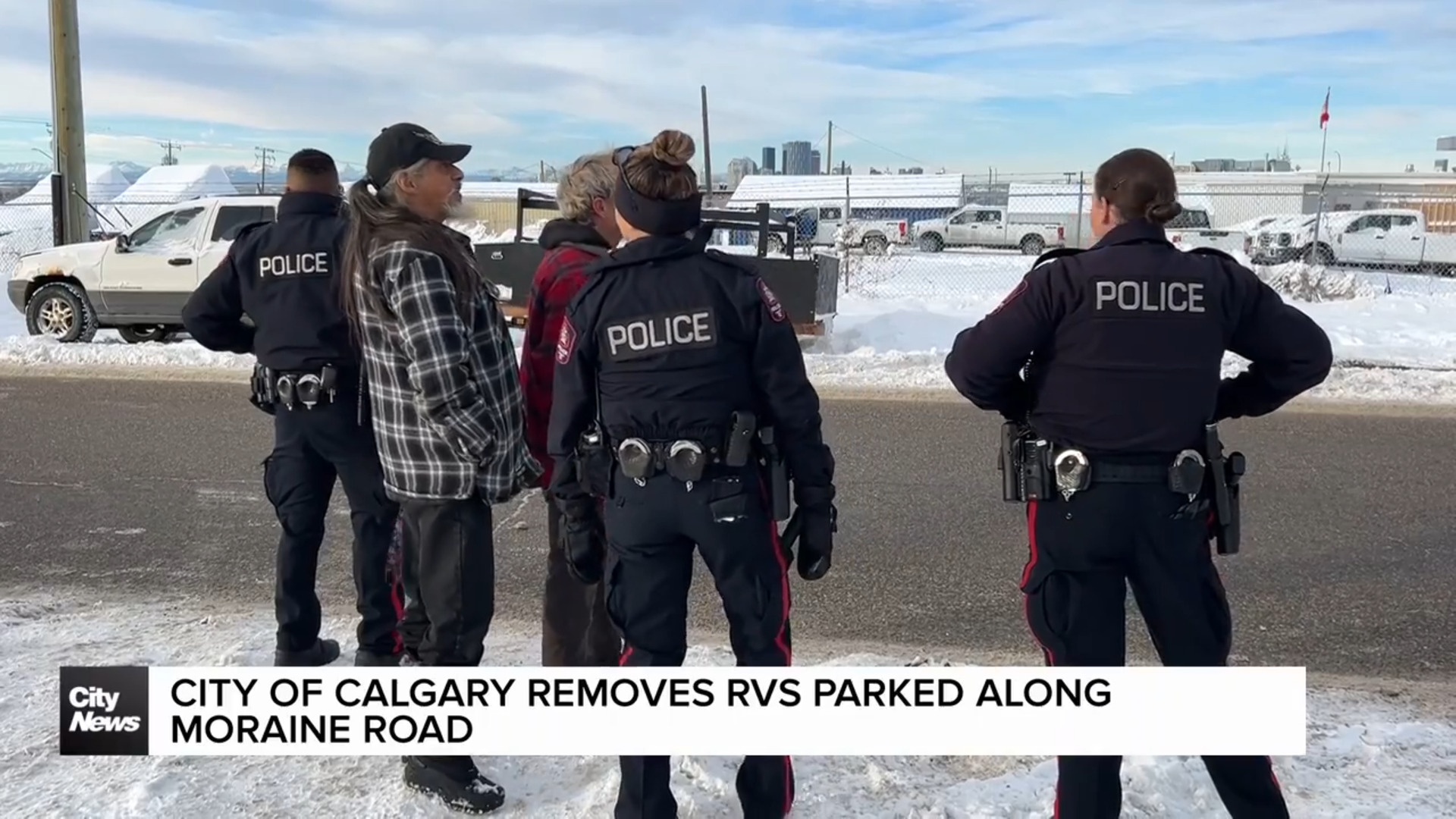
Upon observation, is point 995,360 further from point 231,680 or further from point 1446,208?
point 1446,208

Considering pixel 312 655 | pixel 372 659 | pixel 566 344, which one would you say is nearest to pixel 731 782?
pixel 372 659

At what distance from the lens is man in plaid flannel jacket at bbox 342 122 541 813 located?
3029mm

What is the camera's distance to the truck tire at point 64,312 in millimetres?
13055

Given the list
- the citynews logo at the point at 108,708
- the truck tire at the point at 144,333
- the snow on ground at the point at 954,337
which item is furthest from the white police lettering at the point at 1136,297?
the truck tire at the point at 144,333

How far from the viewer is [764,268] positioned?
11.8 m

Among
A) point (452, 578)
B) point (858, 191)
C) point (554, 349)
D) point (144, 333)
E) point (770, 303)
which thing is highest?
point (858, 191)

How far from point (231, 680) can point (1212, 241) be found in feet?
91.3

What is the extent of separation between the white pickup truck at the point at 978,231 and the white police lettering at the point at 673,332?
30.3m

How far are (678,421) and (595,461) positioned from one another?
293 millimetres

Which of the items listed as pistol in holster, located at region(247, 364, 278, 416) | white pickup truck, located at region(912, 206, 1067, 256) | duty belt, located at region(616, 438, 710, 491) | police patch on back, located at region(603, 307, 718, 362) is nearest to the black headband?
police patch on back, located at region(603, 307, 718, 362)

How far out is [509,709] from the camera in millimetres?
3160

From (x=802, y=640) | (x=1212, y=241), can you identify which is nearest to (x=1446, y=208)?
(x=1212, y=241)

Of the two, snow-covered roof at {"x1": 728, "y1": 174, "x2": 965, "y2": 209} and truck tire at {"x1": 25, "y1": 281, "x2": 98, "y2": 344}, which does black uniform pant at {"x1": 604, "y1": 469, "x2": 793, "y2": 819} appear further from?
snow-covered roof at {"x1": 728, "y1": 174, "x2": 965, "y2": 209}

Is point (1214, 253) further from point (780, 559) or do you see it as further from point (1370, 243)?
point (1370, 243)
